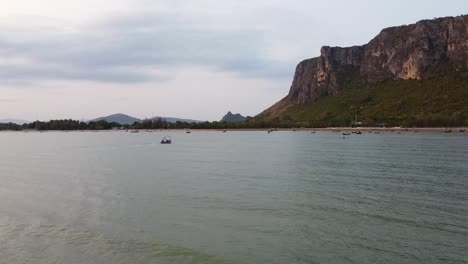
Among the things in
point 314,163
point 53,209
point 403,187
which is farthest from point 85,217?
point 314,163

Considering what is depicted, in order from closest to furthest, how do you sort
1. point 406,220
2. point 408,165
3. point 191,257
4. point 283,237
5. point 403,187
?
point 191,257
point 283,237
point 406,220
point 403,187
point 408,165

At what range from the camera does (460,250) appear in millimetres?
22391

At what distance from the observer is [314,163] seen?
2776 inches

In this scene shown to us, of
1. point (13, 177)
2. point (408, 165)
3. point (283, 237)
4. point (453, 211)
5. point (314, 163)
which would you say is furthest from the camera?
point (314, 163)

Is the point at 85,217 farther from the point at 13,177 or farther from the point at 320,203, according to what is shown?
the point at 13,177

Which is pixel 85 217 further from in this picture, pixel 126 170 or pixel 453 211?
pixel 126 170

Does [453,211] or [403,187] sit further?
[403,187]

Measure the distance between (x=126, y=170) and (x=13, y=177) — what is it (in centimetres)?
1583

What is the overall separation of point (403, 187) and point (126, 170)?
40970 mm

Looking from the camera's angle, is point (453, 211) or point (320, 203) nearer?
point (453, 211)

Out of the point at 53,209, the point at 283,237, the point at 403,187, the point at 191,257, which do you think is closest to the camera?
the point at 191,257

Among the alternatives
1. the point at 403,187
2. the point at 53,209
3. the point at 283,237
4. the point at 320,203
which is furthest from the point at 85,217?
the point at 403,187

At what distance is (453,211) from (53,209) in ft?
105

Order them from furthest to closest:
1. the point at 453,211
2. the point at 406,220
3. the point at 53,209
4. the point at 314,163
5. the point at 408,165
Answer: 1. the point at 314,163
2. the point at 408,165
3. the point at 53,209
4. the point at 453,211
5. the point at 406,220
